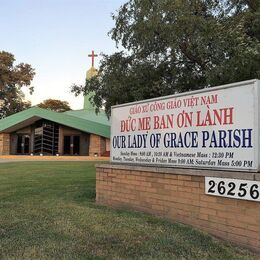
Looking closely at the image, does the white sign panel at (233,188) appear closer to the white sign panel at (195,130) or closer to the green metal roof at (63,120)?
the white sign panel at (195,130)

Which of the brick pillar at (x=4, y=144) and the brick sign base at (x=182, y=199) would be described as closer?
the brick sign base at (x=182, y=199)

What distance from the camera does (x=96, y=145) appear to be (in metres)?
45.3

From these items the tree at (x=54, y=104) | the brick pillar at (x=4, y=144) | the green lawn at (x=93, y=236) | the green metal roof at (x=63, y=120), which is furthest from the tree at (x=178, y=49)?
the tree at (x=54, y=104)

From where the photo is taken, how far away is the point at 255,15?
13.0 meters

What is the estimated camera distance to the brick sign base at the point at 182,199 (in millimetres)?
5781

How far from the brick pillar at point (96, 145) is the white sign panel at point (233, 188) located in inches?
1522

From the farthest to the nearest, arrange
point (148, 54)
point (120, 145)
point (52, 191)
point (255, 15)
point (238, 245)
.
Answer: point (148, 54)
point (255, 15)
point (52, 191)
point (120, 145)
point (238, 245)

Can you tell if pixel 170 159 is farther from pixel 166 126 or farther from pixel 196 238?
pixel 196 238

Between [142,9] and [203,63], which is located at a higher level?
[142,9]

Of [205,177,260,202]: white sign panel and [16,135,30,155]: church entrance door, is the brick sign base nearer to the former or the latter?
[205,177,260,202]: white sign panel

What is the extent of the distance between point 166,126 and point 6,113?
60.8m

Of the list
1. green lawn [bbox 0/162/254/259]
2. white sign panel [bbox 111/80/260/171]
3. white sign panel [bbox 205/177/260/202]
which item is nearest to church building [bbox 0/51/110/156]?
white sign panel [bbox 111/80/260/171]

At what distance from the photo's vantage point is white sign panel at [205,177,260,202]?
223 inches

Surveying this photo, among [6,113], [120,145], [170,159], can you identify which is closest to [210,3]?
[120,145]
